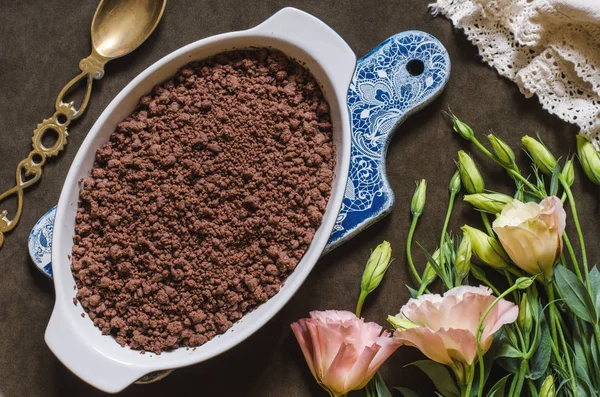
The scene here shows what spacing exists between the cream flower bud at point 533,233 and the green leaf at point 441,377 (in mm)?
192

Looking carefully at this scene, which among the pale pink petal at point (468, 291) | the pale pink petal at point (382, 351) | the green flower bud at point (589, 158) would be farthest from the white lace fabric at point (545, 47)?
the pale pink petal at point (382, 351)

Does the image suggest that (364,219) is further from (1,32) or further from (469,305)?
(1,32)

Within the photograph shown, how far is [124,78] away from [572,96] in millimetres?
730

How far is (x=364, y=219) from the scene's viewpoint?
0.97 meters

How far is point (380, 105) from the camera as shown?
3.22 ft

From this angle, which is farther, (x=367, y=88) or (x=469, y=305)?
(x=367, y=88)

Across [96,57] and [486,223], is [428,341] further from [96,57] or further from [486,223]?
[96,57]

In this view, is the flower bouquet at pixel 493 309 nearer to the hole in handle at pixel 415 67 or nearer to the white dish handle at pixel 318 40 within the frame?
the hole in handle at pixel 415 67

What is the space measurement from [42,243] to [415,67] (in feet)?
2.18

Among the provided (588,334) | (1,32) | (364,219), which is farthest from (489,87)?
(1,32)

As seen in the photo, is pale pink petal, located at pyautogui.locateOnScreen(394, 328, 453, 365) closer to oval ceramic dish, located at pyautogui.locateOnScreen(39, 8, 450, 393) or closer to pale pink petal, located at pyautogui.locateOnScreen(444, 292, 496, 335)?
pale pink petal, located at pyautogui.locateOnScreen(444, 292, 496, 335)

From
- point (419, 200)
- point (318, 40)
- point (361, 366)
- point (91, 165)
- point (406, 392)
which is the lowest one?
point (406, 392)

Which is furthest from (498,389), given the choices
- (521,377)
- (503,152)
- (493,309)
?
(503,152)

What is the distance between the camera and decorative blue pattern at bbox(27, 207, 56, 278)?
98 centimetres
